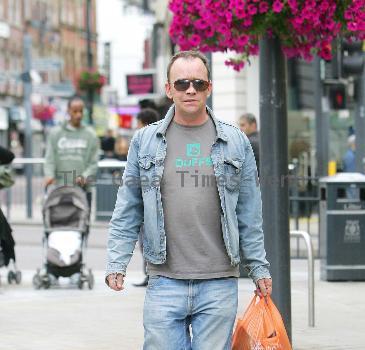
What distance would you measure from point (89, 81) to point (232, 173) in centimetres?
6002

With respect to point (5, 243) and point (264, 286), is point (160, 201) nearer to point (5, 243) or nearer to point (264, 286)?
point (264, 286)

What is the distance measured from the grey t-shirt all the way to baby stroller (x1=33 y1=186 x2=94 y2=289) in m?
7.50

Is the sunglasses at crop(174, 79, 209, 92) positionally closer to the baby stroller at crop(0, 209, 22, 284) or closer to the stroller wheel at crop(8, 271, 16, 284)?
the baby stroller at crop(0, 209, 22, 284)

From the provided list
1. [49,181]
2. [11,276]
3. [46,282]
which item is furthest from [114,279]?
[49,181]

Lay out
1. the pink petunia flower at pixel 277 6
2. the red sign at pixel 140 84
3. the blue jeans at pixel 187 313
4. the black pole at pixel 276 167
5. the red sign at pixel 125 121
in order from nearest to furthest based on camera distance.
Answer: the blue jeans at pixel 187 313 → the pink petunia flower at pixel 277 6 → the black pole at pixel 276 167 → the red sign at pixel 140 84 → the red sign at pixel 125 121

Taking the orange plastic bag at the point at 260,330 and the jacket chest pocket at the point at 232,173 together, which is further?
the orange plastic bag at the point at 260,330

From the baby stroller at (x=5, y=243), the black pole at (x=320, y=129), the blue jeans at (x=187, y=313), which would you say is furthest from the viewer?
the black pole at (x=320, y=129)

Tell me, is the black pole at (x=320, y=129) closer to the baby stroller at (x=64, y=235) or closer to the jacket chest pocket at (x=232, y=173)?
the baby stroller at (x=64, y=235)

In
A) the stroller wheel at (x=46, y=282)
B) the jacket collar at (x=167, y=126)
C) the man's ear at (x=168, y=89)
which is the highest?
the man's ear at (x=168, y=89)

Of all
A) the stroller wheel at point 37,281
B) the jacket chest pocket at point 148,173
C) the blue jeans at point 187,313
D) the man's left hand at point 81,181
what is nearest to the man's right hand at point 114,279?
the blue jeans at point 187,313

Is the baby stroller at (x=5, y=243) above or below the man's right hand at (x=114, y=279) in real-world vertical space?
below

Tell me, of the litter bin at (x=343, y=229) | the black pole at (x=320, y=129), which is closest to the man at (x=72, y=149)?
the litter bin at (x=343, y=229)

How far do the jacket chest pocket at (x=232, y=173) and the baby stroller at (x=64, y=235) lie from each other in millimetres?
7485

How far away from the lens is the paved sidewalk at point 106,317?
971cm
